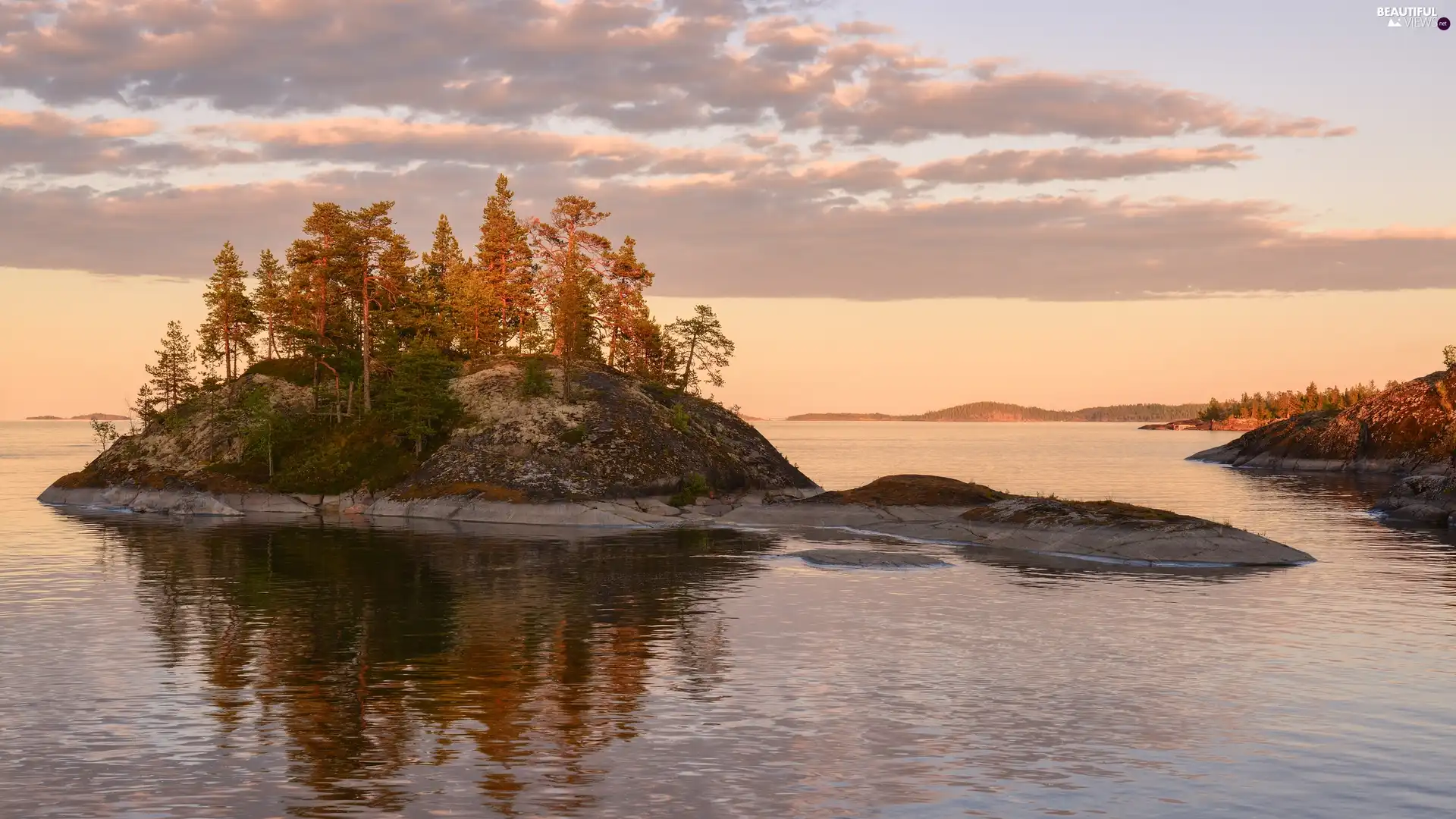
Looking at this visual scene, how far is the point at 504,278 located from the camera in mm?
122000

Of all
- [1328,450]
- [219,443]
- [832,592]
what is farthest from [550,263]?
[1328,450]

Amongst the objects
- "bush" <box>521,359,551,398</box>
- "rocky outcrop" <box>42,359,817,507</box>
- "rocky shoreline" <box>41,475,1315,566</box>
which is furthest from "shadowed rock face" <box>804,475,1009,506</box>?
"bush" <box>521,359,551,398</box>

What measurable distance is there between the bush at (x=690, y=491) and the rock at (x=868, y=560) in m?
31.5

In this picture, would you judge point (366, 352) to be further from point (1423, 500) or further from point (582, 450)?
point (1423, 500)

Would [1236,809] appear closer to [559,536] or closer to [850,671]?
[850,671]

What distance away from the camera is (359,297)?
110938 mm

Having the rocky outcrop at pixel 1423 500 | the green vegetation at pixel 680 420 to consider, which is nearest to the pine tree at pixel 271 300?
the green vegetation at pixel 680 420

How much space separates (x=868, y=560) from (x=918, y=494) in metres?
24.2

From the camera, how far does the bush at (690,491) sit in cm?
9294

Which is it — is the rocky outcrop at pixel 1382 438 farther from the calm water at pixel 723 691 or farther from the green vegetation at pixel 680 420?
the calm water at pixel 723 691

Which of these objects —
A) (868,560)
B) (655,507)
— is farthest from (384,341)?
(868,560)

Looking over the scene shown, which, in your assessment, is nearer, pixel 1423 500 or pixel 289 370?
pixel 1423 500

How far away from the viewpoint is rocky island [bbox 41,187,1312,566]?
8969 cm

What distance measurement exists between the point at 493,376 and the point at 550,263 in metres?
18.9
